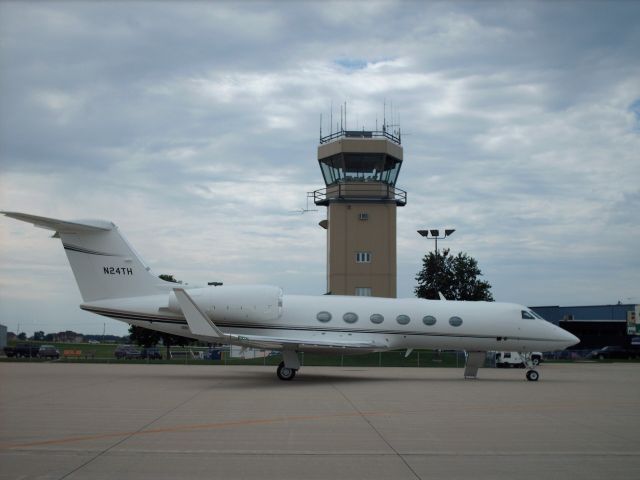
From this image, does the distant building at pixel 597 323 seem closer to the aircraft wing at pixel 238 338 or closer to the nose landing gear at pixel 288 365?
the aircraft wing at pixel 238 338

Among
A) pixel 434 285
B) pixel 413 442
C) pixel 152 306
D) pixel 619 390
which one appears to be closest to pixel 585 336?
pixel 434 285

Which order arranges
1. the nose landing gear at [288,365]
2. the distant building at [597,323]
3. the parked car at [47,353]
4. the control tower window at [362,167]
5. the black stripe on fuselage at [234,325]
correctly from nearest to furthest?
1. the nose landing gear at [288,365]
2. the black stripe on fuselage at [234,325]
3. the parked car at [47,353]
4. the control tower window at [362,167]
5. the distant building at [597,323]

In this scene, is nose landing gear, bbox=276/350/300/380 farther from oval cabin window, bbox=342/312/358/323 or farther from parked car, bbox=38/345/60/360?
parked car, bbox=38/345/60/360

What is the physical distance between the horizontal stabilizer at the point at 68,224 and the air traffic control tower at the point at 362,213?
932 inches

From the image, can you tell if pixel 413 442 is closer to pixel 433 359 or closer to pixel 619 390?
pixel 619 390

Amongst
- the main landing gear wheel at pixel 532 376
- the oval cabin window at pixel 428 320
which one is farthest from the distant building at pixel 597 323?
the oval cabin window at pixel 428 320

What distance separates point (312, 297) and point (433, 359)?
710 inches

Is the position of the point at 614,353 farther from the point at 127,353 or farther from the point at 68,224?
the point at 68,224

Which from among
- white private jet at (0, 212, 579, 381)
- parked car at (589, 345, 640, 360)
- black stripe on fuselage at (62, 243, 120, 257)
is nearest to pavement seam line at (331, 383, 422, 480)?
white private jet at (0, 212, 579, 381)

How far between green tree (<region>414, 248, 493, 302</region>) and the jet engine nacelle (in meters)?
23.1

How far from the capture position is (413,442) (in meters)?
9.62

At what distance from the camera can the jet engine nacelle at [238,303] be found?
22.1 metres

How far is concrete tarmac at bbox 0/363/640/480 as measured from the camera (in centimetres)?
769

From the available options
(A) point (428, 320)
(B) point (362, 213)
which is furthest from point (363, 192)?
(A) point (428, 320)
